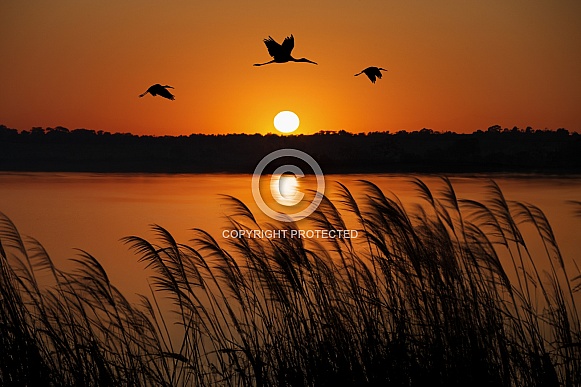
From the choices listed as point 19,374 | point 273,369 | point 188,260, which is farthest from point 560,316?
point 19,374

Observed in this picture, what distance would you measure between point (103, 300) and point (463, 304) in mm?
2340

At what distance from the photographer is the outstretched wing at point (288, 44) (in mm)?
7176

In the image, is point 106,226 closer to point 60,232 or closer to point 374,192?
point 60,232

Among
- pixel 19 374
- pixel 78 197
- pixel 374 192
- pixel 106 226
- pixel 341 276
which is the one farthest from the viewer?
pixel 78 197

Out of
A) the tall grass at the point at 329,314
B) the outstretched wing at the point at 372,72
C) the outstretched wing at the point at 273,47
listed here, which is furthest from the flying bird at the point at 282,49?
the tall grass at the point at 329,314

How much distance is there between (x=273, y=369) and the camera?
4.60 metres

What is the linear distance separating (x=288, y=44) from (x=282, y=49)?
9cm

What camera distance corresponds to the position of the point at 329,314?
4.79 m

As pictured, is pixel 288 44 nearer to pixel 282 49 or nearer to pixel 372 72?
pixel 282 49

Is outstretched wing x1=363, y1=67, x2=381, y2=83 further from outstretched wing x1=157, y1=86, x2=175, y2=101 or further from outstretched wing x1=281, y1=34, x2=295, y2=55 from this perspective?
outstretched wing x1=157, y1=86, x2=175, y2=101

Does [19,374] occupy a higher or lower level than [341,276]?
lower

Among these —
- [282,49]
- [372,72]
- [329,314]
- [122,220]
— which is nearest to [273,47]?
[282,49]

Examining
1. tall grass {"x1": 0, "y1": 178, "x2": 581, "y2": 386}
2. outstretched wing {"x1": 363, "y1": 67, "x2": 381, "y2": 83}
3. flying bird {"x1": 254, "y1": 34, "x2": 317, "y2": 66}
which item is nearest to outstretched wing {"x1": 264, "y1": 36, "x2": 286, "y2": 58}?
flying bird {"x1": 254, "y1": 34, "x2": 317, "y2": 66}

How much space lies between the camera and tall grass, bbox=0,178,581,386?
439 centimetres
